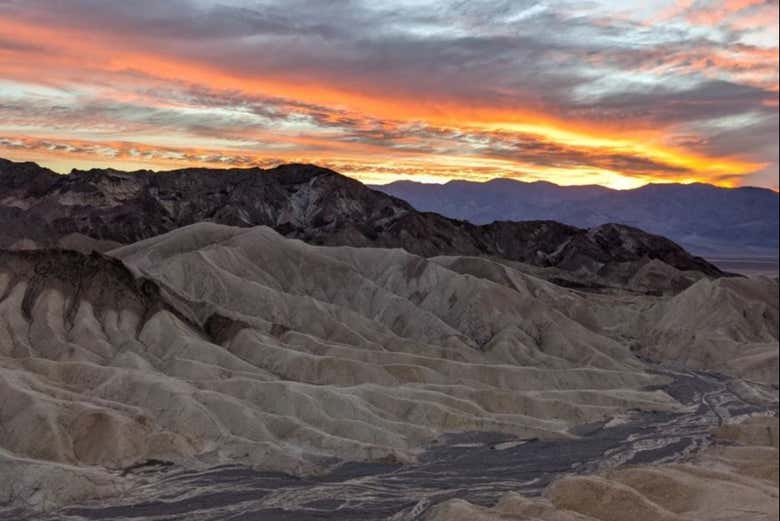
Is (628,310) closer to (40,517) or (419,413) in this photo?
(419,413)

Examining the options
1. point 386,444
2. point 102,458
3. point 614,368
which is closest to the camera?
point 102,458

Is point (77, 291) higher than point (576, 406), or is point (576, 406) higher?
point (77, 291)

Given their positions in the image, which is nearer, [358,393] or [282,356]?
[358,393]

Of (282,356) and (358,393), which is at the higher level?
(282,356)

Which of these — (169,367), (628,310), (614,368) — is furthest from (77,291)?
(628,310)

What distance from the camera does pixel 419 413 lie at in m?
101

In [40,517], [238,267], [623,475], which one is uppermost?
[238,267]

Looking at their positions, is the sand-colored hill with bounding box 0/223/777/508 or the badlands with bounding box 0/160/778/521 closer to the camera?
the badlands with bounding box 0/160/778/521

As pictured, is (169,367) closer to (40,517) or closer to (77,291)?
(77,291)

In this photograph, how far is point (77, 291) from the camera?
125625 millimetres

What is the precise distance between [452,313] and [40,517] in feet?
332

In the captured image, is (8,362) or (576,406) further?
(576,406)

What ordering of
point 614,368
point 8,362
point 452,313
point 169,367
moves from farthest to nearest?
point 452,313, point 614,368, point 169,367, point 8,362

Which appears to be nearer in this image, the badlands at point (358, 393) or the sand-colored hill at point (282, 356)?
the badlands at point (358, 393)
